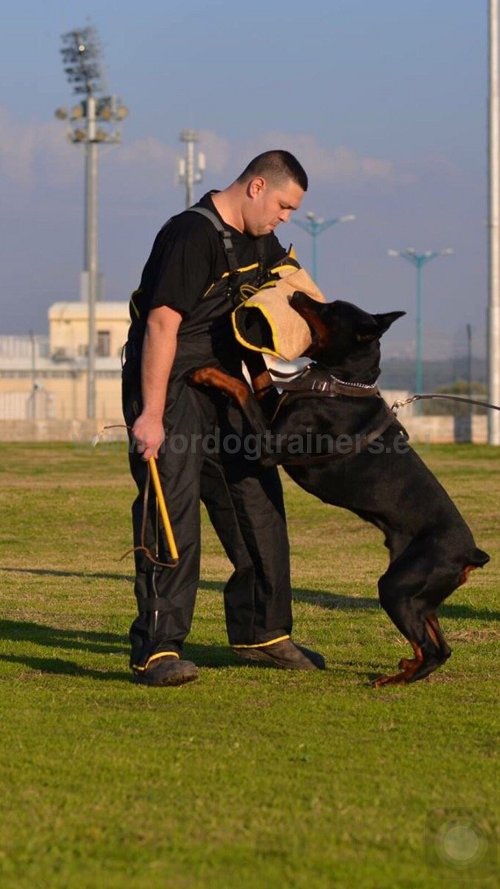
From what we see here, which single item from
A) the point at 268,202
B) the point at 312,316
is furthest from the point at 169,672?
the point at 268,202

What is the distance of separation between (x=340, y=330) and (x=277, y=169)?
0.67m

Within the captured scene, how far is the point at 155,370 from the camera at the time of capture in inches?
217

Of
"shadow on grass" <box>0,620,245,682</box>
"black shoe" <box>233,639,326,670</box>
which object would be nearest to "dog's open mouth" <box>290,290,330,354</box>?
"black shoe" <box>233,639,326,670</box>

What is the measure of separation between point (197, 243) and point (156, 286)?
0.75 ft

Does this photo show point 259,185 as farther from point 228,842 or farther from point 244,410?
point 228,842

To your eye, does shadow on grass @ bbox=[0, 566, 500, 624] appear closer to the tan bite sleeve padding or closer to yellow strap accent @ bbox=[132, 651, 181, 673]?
yellow strap accent @ bbox=[132, 651, 181, 673]

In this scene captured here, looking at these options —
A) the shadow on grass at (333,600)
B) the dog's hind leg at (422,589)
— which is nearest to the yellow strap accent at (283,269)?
the dog's hind leg at (422,589)

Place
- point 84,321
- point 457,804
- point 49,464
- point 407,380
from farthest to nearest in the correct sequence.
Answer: point 84,321 → point 407,380 → point 49,464 → point 457,804

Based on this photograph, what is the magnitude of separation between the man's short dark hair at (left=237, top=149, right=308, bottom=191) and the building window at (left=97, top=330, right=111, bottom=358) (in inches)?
2025

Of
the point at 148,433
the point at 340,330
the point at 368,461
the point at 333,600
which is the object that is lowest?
the point at 333,600

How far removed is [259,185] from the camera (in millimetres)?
5629

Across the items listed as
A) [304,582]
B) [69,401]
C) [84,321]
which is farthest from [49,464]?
[84,321]

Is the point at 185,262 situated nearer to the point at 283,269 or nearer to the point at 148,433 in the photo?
the point at 283,269


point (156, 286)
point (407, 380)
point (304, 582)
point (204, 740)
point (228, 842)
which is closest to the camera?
point (228, 842)
